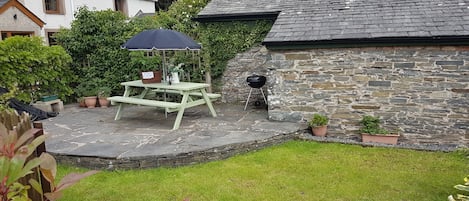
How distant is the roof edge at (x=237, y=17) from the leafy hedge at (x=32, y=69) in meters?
3.69

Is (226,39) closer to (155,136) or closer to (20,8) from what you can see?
(155,136)

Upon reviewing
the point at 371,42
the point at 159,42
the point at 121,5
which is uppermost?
the point at 121,5

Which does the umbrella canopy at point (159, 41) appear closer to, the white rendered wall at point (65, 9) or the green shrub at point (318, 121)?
the green shrub at point (318, 121)

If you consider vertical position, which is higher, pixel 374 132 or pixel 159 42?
pixel 159 42

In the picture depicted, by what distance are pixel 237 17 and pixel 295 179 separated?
514 centimetres

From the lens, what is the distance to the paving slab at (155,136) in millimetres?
4965

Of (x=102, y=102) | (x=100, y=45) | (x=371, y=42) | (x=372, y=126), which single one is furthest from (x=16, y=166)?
(x=100, y=45)

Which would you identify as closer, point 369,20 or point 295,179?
point 295,179

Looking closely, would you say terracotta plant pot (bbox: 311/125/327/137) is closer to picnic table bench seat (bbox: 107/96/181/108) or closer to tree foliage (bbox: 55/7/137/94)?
picnic table bench seat (bbox: 107/96/181/108)

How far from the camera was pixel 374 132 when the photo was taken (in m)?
6.51

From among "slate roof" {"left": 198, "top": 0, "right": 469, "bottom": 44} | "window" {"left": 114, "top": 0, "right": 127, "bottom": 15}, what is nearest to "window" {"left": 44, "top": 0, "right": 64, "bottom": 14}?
"window" {"left": 114, "top": 0, "right": 127, "bottom": 15}

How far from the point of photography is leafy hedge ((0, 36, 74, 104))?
7566mm

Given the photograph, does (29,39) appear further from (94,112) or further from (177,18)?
(177,18)

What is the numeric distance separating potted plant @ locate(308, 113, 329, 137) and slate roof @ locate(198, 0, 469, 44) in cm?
149
